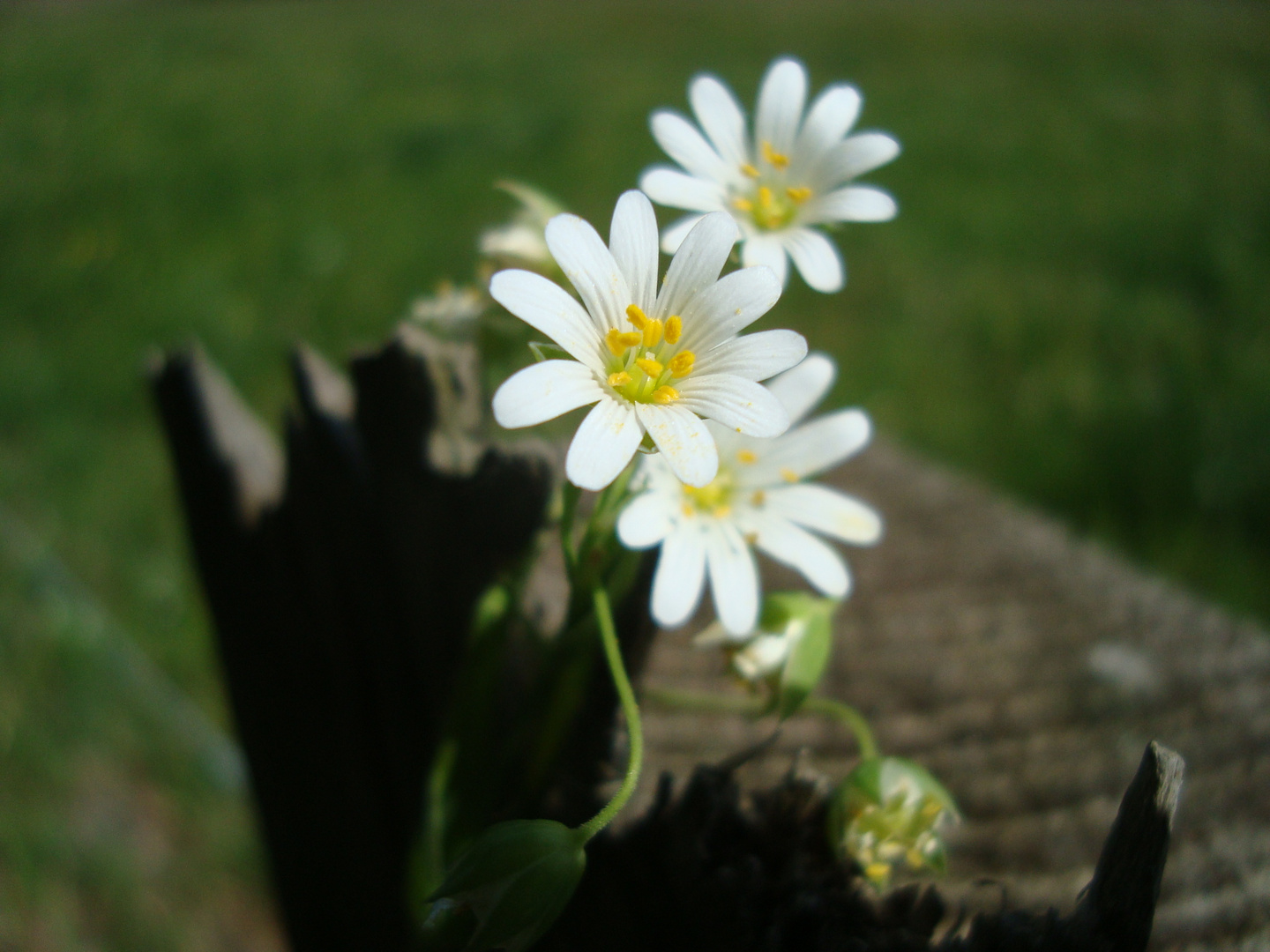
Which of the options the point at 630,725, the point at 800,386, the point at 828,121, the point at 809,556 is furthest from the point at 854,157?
the point at 630,725

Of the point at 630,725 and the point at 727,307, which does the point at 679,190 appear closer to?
the point at 727,307

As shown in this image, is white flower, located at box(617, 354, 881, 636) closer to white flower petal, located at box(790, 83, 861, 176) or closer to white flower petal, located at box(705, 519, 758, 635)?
white flower petal, located at box(705, 519, 758, 635)

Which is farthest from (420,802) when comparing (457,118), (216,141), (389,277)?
(457,118)

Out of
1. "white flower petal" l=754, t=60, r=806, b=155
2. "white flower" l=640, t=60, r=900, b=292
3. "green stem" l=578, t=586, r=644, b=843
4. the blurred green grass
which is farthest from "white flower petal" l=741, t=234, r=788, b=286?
the blurred green grass

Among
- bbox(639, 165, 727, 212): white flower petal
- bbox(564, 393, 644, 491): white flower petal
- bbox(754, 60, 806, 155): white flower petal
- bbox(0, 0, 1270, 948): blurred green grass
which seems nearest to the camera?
bbox(564, 393, 644, 491): white flower petal

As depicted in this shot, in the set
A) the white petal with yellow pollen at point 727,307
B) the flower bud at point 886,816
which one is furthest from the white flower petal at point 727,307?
the flower bud at point 886,816

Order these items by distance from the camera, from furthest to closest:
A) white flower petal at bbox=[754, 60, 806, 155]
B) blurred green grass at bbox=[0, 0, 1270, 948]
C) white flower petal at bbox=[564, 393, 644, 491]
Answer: blurred green grass at bbox=[0, 0, 1270, 948], white flower petal at bbox=[754, 60, 806, 155], white flower petal at bbox=[564, 393, 644, 491]

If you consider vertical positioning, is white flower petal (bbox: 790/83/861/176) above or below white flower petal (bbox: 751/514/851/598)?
above
